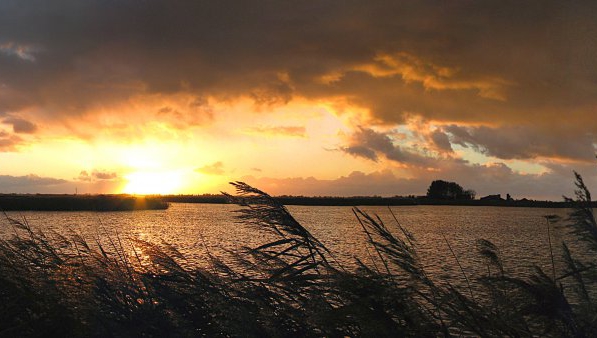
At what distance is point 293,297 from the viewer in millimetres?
4918

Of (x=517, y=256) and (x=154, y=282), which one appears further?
(x=517, y=256)

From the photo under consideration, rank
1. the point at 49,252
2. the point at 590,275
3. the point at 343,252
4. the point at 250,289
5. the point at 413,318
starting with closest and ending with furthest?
the point at 413,318 → the point at 590,275 → the point at 250,289 → the point at 49,252 → the point at 343,252

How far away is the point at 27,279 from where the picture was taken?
659 cm

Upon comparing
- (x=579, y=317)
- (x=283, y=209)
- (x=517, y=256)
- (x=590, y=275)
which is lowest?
(x=517, y=256)

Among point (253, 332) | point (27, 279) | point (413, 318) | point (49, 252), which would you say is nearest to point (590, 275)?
point (413, 318)

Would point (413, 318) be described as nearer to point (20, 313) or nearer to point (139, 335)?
point (139, 335)

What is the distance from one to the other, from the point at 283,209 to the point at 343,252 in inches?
904

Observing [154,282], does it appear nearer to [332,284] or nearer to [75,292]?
[75,292]

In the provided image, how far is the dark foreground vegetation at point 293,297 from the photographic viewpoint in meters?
3.88

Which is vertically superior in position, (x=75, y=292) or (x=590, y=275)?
(x=590, y=275)

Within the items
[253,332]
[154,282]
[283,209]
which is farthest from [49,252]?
[283,209]

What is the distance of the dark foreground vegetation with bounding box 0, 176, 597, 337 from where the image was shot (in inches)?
153

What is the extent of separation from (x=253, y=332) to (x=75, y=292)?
2.85m

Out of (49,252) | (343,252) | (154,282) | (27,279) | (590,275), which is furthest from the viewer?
(343,252)
